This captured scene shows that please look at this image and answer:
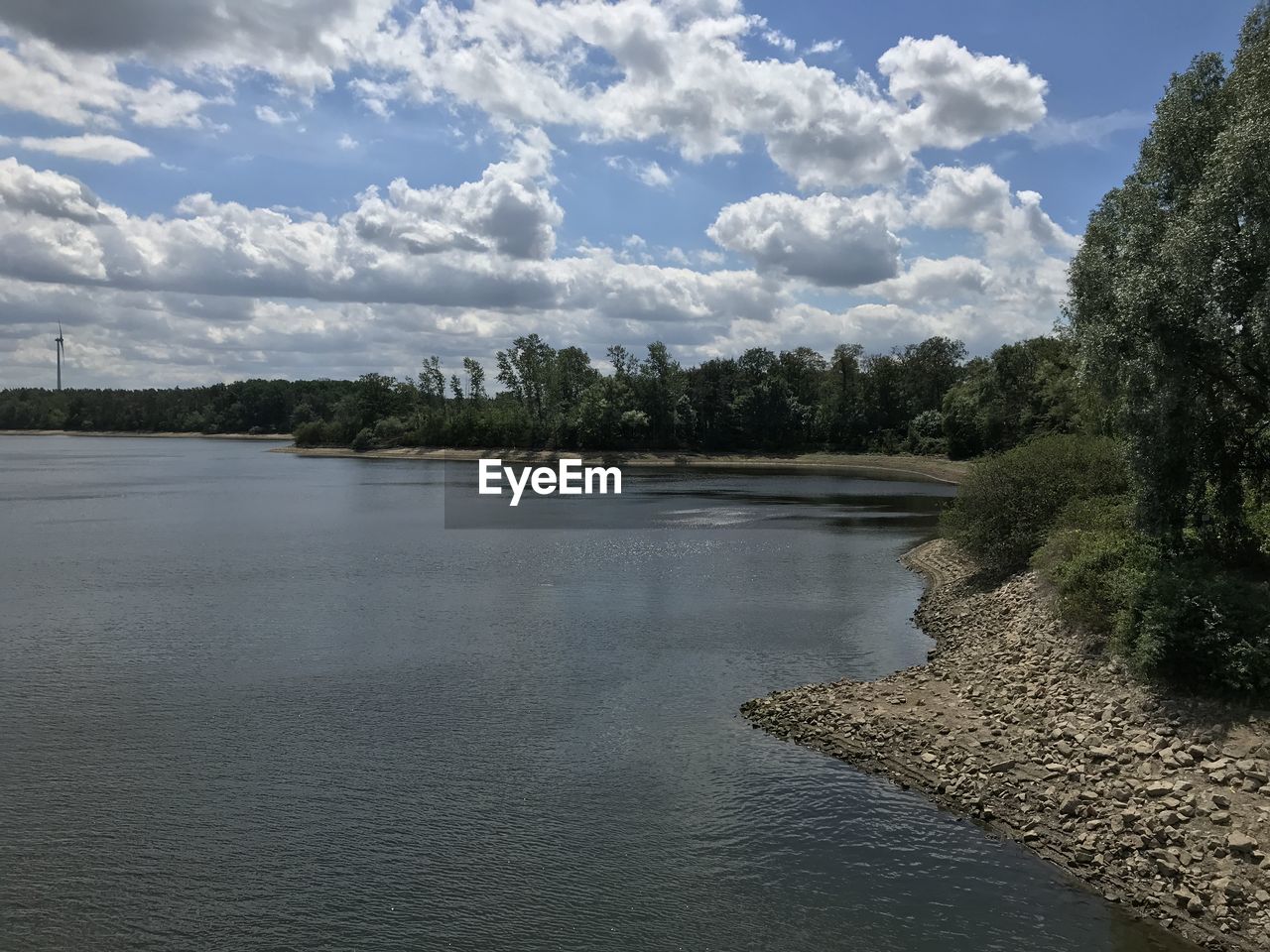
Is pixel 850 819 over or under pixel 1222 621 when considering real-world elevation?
under

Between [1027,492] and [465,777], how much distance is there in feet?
77.0

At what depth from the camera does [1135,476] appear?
20641mm

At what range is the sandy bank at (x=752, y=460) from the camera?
108625 mm

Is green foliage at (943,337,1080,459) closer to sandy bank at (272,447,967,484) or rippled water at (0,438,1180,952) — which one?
sandy bank at (272,447,967,484)


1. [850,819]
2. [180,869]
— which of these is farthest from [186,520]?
[850,819]

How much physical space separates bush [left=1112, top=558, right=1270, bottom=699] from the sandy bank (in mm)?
81256

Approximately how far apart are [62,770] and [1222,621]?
22.8m

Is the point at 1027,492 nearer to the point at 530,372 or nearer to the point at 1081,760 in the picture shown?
the point at 1081,760

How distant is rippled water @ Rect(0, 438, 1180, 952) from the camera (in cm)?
1348

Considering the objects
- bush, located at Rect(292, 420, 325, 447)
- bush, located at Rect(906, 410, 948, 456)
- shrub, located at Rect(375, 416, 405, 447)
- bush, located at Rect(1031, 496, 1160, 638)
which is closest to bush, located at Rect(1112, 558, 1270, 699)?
bush, located at Rect(1031, 496, 1160, 638)

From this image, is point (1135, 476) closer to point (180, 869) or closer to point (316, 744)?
point (316, 744)

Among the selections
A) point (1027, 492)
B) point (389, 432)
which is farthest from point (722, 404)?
point (1027, 492)

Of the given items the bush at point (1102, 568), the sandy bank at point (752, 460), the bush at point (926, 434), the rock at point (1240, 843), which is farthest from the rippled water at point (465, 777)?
the bush at point (926, 434)

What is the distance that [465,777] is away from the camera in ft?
60.5
